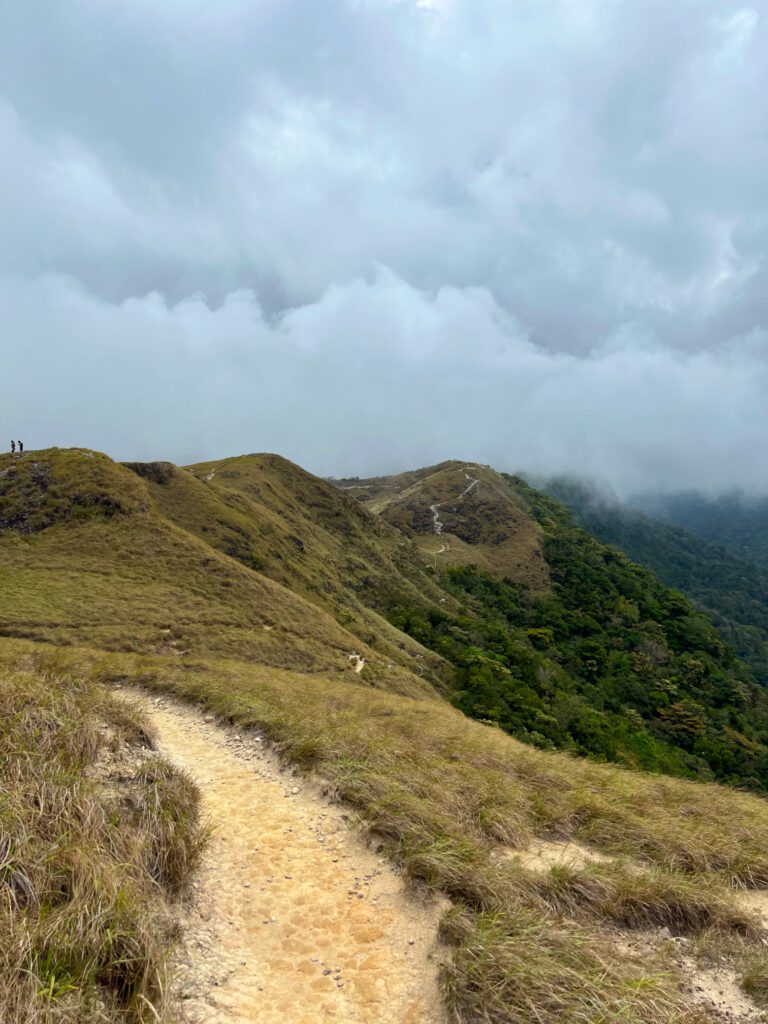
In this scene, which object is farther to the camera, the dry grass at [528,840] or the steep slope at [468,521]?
the steep slope at [468,521]

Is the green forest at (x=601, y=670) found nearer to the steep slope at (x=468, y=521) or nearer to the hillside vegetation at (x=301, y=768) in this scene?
the steep slope at (x=468, y=521)

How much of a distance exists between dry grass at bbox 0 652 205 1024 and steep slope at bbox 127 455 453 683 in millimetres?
31527

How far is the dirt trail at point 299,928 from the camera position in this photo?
5.20 meters

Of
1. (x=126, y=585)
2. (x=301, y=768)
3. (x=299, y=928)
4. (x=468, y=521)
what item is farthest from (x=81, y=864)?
(x=468, y=521)

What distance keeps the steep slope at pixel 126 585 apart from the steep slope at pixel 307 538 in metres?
5.04

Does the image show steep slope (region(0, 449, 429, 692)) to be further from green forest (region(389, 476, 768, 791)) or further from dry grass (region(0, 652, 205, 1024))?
green forest (region(389, 476, 768, 791))

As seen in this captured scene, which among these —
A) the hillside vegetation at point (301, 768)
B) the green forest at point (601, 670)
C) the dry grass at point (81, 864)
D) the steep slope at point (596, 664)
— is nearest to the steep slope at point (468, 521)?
the steep slope at point (596, 664)

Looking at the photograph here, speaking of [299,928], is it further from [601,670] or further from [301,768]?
[601,670]

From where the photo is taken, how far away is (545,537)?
122 m

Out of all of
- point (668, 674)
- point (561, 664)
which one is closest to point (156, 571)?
point (561, 664)

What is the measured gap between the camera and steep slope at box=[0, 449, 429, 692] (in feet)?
87.9

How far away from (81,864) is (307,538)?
6275 centimetres

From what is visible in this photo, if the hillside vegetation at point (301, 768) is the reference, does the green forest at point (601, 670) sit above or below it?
below

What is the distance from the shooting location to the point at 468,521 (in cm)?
12562
